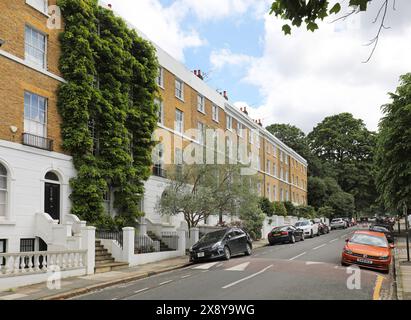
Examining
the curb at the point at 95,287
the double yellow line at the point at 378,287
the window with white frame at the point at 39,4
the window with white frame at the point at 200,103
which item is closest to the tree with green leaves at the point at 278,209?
the window with white frame at the point at 200,103

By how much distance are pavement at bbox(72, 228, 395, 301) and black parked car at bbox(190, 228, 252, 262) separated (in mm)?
2318

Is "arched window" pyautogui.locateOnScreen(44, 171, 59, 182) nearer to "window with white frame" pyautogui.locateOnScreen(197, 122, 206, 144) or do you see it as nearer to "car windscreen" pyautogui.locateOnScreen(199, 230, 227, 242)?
"car windscreen" pyautogui.locateOnScreen(199, 230, 227, 242)

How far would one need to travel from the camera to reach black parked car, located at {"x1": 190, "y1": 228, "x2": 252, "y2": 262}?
67.2 feet

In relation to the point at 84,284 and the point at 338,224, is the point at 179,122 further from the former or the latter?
the point at 338,224

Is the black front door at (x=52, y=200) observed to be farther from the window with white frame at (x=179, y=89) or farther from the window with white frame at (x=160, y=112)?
the window with white frame at (x=179, y=89)

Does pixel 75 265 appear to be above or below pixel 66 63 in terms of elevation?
below

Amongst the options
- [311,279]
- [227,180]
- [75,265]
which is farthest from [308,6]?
[227,180]

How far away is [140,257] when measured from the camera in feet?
66.2

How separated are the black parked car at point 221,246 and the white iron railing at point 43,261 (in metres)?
5.66

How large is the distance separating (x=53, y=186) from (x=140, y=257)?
15.7 ft

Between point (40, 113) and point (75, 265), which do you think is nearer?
point (75, 265)

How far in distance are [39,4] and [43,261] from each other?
10.8 m

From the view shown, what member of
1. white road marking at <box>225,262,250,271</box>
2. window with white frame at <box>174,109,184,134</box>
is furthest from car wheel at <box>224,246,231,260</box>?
window with white frame at <box>174,109,184,134</box>
